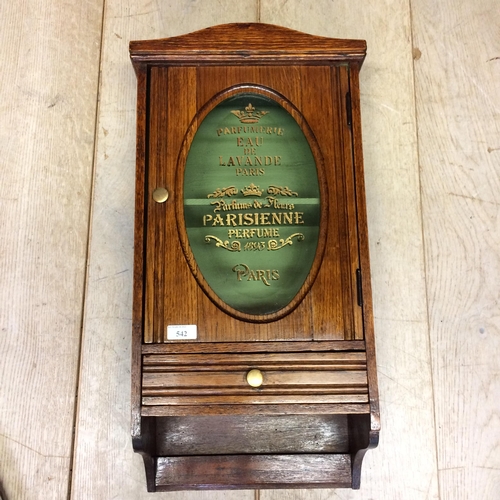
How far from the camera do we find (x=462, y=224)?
34.4 inches

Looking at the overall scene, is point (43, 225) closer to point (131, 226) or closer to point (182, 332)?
point (131, 226)

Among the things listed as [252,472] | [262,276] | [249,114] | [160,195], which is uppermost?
[249,114]

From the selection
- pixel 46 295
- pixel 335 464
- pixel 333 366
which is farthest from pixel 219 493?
pixel 46 295

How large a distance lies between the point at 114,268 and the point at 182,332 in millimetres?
240

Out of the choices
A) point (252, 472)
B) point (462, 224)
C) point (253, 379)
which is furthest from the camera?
point (462, 224)

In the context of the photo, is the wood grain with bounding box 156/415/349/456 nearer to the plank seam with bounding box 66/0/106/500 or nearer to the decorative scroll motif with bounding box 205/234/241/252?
the plank seam with bounding box 66/0/106/500

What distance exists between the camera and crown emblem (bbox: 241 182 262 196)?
0.71 meters

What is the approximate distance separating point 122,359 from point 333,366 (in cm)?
34

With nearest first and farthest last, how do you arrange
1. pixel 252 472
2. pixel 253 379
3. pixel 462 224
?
pixel 253 379, pixel 252 472, pixel 462 224

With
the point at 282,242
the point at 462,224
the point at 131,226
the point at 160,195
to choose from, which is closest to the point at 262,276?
the point at 282,242

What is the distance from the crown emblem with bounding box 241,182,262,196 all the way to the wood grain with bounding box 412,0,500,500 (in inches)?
12.7

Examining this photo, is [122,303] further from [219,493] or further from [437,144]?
[437,144]

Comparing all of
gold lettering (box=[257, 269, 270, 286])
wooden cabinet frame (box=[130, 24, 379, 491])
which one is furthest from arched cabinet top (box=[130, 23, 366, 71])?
gold lettering (box=[257, 269, 270, 286])

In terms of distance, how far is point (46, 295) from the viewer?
84 centimetres
